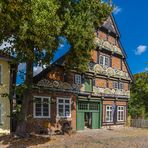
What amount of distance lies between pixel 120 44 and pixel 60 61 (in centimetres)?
1152

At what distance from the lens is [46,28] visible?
69.0 feet

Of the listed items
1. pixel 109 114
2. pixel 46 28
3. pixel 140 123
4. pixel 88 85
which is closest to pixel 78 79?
pixel 88 85

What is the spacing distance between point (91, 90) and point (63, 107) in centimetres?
456

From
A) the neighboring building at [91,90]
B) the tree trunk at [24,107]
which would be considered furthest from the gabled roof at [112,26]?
the tree trunk at [24,107]

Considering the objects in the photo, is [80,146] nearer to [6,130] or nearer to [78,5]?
[6,130]

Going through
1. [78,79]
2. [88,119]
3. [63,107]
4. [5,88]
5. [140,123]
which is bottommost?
[140,123]

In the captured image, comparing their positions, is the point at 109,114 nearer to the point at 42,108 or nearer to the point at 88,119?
the point at 88,119

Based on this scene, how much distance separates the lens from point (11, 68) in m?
28.8

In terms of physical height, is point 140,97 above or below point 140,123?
above

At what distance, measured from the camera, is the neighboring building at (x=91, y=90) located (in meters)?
31.4

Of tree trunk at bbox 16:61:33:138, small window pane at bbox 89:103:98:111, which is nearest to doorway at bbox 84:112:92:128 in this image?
small window pane at bbox 89:103:98:111

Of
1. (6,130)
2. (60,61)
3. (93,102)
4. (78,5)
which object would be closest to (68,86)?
(60,61)

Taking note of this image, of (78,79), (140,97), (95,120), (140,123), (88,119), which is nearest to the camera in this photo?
(78,79)

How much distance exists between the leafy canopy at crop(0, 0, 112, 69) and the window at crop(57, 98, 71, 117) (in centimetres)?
772
